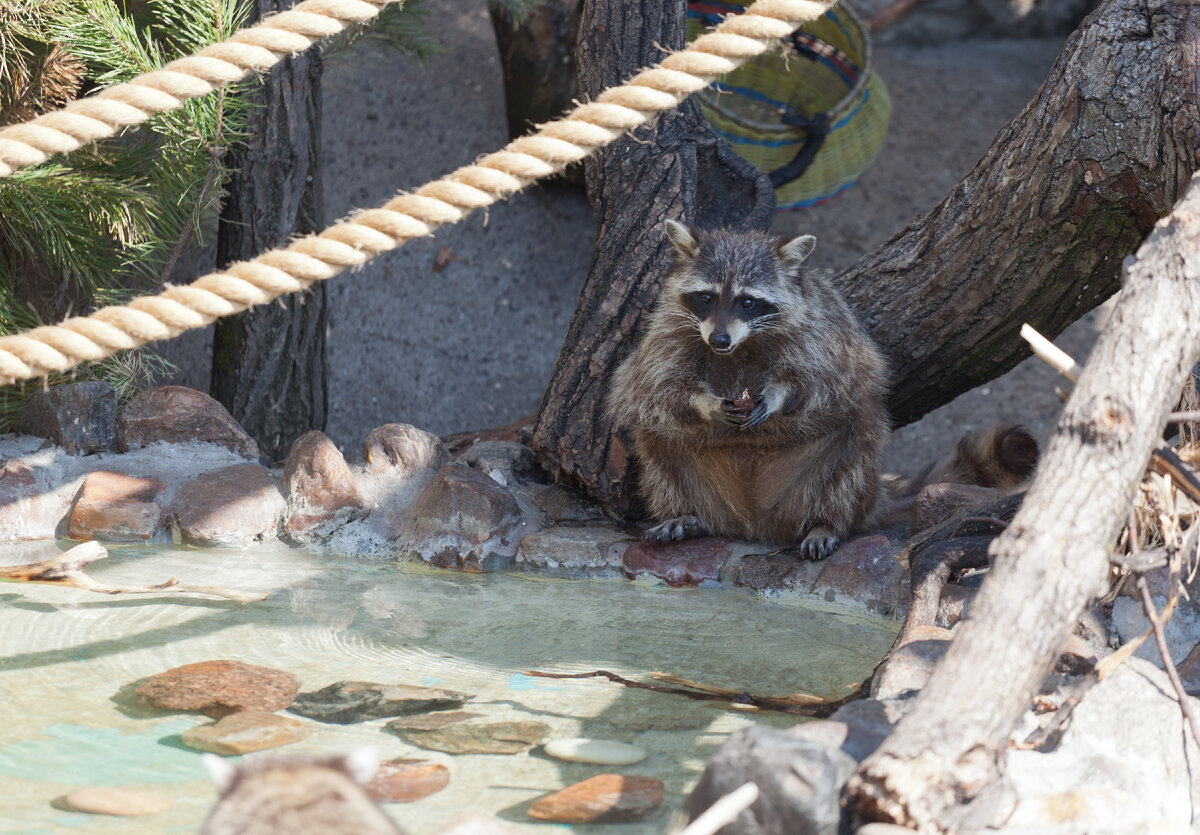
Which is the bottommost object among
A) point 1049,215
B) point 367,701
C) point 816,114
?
point 367,701

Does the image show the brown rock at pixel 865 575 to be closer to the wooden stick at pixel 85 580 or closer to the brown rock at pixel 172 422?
the wooden stick at pixel 85 580

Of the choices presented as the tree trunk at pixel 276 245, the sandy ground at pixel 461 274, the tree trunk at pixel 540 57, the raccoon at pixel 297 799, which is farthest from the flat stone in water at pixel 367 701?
the tree trunk at pixel 540 57

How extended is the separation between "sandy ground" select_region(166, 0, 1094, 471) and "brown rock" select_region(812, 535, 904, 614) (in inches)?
103

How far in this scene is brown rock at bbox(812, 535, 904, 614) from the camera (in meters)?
3.19

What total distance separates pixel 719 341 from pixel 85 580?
6.44ft

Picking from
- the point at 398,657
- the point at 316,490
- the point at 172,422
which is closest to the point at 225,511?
the point at 316,490

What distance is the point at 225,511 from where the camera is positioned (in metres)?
3.58

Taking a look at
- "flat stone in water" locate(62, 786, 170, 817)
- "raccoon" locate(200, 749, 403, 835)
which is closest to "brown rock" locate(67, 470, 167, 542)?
"flat stone in water" locate(62, 786, 170, 817)

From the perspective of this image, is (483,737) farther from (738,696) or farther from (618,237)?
(618,237)

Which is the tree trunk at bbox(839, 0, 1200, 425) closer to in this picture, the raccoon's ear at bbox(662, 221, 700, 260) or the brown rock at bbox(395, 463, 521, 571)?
the raccoon's ear at bbox(662, 221, 700, 260)

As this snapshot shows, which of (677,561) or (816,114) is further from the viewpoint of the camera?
(816,114)

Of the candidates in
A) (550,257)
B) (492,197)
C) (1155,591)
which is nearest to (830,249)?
(550,257)

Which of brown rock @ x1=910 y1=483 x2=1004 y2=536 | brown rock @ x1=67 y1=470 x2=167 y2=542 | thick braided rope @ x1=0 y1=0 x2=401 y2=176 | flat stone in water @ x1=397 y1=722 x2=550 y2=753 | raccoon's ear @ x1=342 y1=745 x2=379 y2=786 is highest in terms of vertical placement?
thick braided rope @ x1=0 y1=0 x2=401 y2=176

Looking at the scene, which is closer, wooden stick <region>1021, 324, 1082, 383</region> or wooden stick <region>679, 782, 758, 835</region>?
wooden stick <region>679, 782, 758, 835</region>
